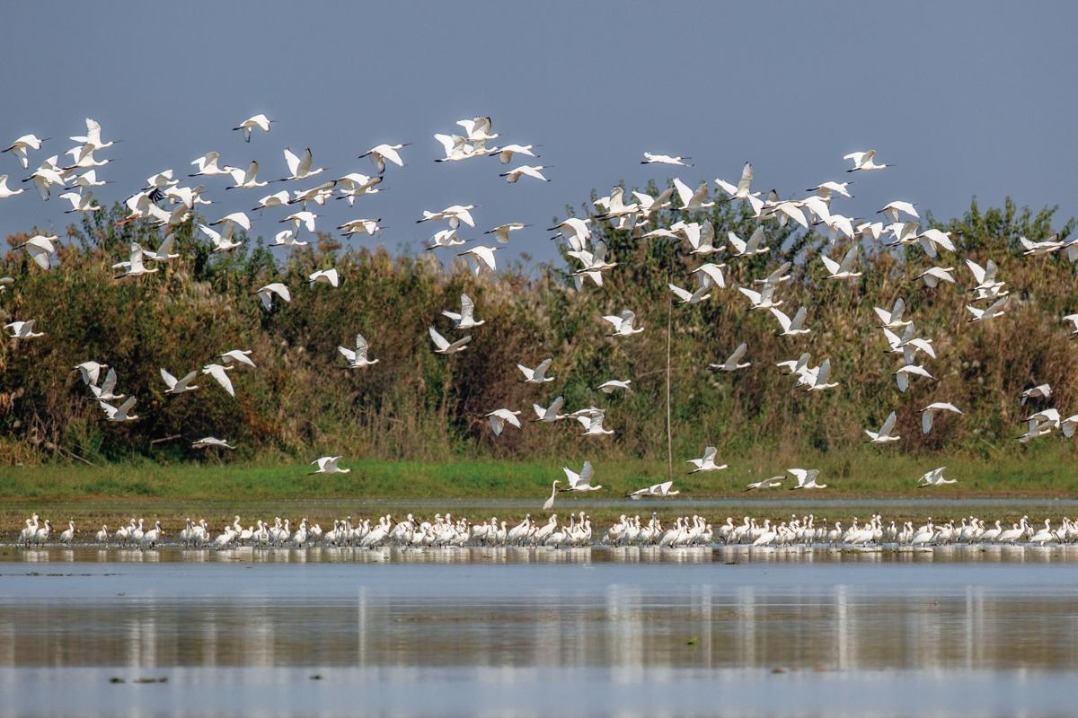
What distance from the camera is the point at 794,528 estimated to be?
121ft

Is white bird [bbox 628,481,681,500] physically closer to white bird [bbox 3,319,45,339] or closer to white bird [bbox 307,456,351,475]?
white bird [bbox 307,456,351,475]

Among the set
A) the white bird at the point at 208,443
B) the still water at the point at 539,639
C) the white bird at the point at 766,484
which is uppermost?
the white bird at the point at 208,443

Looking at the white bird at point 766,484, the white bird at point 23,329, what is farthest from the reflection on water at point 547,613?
the white bird at point 766,484

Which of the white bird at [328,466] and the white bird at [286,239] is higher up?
the white bird at [286,239]

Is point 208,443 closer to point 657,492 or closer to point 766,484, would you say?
point 657,492

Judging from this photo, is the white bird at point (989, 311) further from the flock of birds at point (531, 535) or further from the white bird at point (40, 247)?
the white bird at point (40, 247)

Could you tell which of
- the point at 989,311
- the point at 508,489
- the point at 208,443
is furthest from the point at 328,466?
the point at 989,311

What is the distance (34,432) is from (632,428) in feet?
45.6

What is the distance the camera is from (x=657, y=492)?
142 ft

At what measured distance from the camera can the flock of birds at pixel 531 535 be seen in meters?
36.1

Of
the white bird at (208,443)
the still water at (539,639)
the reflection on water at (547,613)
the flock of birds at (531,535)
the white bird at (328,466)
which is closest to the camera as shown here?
the still water at (539,639)

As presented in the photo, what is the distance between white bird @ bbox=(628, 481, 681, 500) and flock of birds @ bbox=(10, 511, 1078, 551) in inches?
179

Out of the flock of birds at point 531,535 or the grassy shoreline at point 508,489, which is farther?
the grassy shoreline at point 508,489

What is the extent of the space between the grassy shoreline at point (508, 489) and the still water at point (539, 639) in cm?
1044
